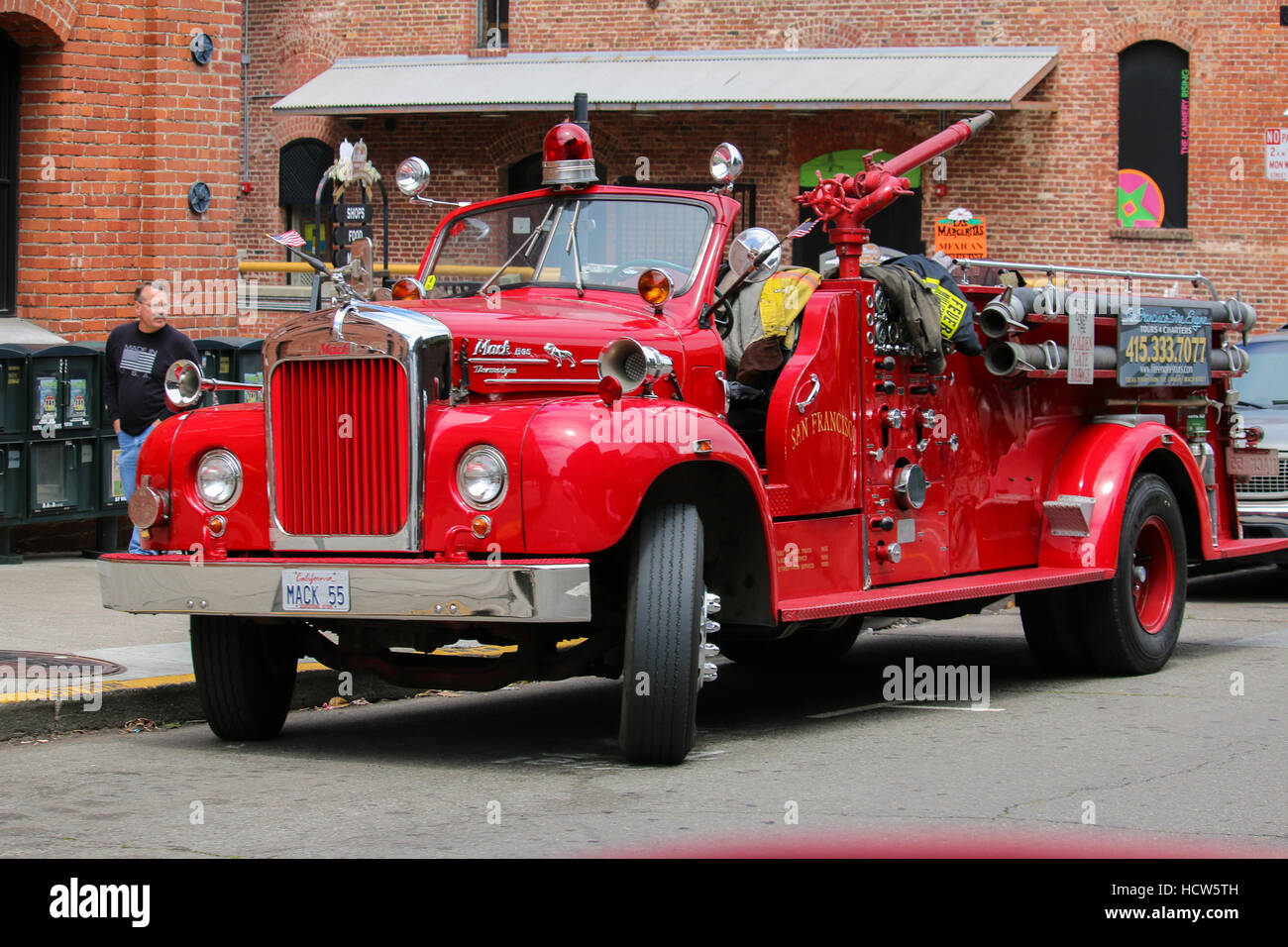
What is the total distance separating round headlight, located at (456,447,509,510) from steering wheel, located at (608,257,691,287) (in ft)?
5.21

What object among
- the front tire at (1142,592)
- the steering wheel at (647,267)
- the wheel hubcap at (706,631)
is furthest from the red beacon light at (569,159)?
the front tire at (1142,592)

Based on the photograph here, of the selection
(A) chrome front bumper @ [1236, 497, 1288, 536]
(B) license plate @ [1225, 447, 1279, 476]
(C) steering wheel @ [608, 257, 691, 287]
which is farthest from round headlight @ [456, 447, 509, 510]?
(A) chrome front bumper @ [1236, 497, 1288, 536]

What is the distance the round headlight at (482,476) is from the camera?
682 centimetres

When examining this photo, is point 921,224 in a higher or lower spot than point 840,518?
higher

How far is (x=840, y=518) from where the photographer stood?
26.8ft

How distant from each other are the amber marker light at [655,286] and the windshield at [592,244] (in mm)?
264

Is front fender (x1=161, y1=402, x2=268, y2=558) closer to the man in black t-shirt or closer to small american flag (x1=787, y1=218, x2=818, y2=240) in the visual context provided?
small american flag (x1=787, y1=218, x2=818, y2=240)

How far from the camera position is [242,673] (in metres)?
7.77

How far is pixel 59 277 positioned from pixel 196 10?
2.50m

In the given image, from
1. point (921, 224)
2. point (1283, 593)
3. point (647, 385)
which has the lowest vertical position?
point (1283, 593)

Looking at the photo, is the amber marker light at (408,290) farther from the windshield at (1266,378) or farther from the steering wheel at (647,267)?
the windshield at (1266,378)

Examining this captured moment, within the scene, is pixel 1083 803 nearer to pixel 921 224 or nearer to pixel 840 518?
pixel 840 518

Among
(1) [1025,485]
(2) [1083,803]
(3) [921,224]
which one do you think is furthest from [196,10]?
(3) [921,224]
